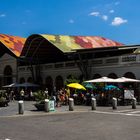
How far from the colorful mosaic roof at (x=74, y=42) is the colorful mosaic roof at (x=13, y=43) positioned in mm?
10110

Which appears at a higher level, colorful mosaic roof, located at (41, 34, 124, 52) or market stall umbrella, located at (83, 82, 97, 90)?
colorful mosaic roof, located at (41, 34, 124, 52)

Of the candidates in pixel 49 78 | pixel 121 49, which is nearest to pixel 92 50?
pixel 121 49

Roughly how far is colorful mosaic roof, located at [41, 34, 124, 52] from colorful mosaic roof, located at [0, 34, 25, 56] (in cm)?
1011

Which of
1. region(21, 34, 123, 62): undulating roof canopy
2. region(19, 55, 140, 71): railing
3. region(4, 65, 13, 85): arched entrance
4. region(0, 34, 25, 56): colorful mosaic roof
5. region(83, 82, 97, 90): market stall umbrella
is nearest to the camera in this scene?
region(83, 82, 97, 90): market stall umbrella

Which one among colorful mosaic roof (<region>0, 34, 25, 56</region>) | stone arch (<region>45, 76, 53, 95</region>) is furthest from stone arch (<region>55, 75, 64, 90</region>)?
colorful mosaic roof (<region>0, 34, 25, 56</region>)

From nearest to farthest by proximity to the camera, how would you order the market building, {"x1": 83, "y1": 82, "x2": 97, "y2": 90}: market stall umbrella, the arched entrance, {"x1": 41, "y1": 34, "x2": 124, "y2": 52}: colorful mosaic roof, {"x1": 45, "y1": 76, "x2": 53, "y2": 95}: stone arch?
{"x1": 83, "y1": 82, "x2": 97, "y2": 90}: market stall umbrella → the market building → {"x1": 41, "y1": 34, "x2": 124, "y2": 52}: colorful mosaic roof → {"x1": 45, "y1": 76, "x2": 53, "y2": 95}: stone arch → the arched entrance

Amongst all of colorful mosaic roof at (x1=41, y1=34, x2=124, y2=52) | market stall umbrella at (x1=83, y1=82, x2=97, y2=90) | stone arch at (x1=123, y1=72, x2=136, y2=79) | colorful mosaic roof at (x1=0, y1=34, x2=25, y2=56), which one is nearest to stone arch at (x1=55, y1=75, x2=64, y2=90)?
colorful mosaic roof at (x1=41, y1=34, x2=124, y2=52)

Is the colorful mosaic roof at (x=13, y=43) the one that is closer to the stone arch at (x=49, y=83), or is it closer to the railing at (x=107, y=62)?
the stone arch at (x=49, y=83)

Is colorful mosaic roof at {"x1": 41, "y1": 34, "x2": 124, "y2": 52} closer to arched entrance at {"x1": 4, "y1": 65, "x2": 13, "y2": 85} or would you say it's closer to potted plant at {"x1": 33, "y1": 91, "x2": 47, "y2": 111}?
arched entrance at {"x1": 4, "y1": 65, "x2": 13, "y2": 85}

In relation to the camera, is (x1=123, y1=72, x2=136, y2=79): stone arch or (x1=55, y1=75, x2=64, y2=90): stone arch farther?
(x1=55, y1=75, x2=64, y2=90): stone arch

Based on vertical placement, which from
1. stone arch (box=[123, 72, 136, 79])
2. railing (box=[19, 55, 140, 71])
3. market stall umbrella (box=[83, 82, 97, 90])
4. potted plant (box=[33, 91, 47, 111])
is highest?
railing (box=[19, 55, 140, 71])

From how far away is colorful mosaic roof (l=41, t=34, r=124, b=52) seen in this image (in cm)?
4845

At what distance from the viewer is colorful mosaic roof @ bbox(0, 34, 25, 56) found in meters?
59.7

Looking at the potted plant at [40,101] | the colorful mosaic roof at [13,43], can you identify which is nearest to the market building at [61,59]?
the colorful mosaic roof at [13,43]
